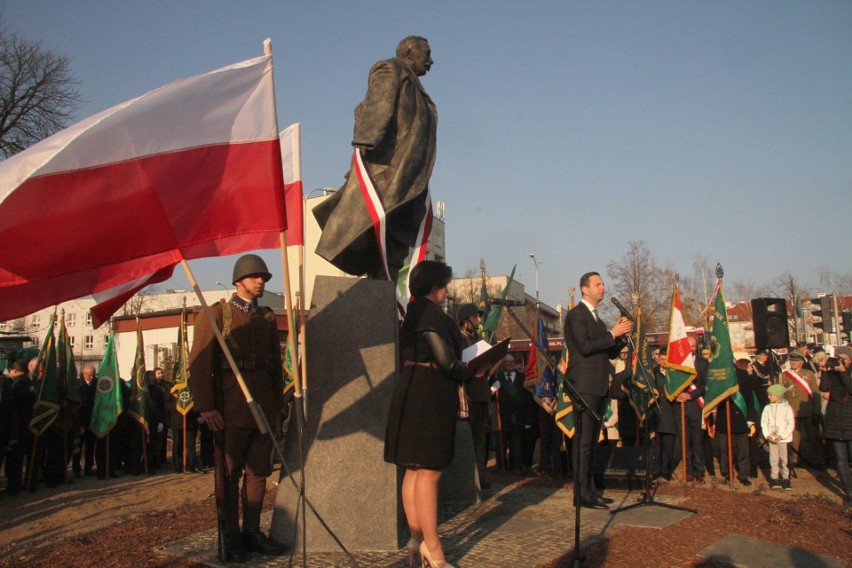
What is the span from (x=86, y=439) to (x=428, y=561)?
1073 cm

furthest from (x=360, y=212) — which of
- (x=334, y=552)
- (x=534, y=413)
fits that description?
(x=534, y=413)

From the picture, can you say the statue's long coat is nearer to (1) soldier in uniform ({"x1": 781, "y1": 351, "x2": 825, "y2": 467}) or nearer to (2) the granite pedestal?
(2) the granite pedestal

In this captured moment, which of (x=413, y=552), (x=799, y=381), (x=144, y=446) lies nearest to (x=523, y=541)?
(x=413, y=552)

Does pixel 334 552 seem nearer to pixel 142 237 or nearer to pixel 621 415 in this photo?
pixel 142 237

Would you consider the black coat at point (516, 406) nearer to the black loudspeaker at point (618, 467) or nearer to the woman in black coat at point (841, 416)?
the black loudspeaker at point (618, 467)

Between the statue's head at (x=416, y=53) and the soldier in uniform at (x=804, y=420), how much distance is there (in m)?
8.90

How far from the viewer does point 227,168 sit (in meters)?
4.15

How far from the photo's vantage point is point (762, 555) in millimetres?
5230

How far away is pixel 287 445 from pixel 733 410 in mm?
7547

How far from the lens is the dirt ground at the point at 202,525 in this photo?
5305mm

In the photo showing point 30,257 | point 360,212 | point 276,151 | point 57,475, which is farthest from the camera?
point 57,475

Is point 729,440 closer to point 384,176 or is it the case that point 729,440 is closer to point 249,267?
point 384,176

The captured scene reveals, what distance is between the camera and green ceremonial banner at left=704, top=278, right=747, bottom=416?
10.2 meters

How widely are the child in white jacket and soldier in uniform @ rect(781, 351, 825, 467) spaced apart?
201 cm
